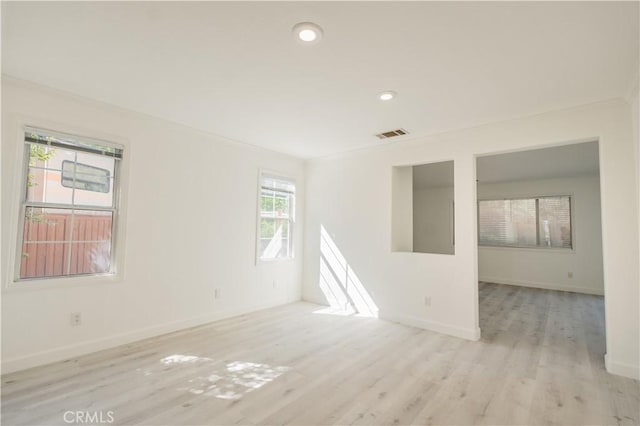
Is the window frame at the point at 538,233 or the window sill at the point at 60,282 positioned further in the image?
the window frame at the point at 538,233

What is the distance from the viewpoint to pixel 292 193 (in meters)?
5.43

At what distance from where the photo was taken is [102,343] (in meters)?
3.10

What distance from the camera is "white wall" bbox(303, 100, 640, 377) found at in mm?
2760

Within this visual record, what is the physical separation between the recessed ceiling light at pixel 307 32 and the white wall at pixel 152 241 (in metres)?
2.37

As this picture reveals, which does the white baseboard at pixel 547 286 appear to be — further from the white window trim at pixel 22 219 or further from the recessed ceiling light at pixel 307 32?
the white window trim at pixel 22 219

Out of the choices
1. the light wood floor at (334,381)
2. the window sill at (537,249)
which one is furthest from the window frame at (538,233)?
the light wood floor at (334,381)

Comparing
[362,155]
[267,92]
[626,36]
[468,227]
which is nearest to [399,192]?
[362,155]

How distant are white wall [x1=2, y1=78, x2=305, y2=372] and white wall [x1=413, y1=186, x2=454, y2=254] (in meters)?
5.06

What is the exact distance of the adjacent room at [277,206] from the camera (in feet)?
6.59

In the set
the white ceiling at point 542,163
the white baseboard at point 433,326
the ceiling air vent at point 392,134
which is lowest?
the white baseboard at point 433,326

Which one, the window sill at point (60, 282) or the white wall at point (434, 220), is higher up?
the white wall at point (434, 220)

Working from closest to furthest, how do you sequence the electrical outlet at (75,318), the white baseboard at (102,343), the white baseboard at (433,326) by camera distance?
the white baseboard at (102,343) → the electrical outlet at (75,318) → the white baseboard at (433,326)

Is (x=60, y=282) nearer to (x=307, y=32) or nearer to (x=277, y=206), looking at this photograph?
(x=277, y=206)

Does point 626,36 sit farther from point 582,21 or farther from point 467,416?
point 467,416
